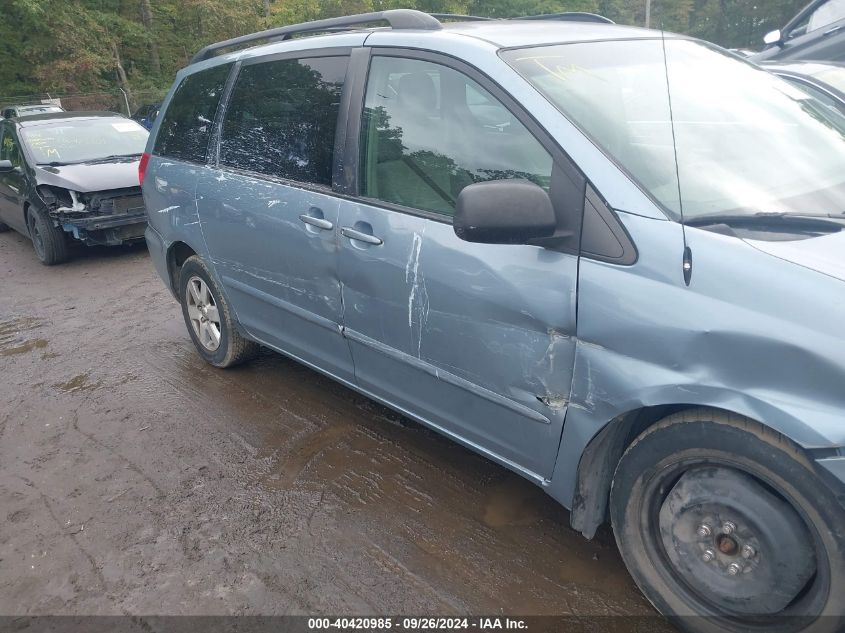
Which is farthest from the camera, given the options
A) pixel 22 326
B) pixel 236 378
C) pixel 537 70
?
pixel 22 326

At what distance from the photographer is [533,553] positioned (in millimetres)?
2625

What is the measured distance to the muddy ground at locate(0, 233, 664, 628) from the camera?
2490mm

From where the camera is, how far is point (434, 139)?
269 cm

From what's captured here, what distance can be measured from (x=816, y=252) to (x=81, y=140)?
8206 mm

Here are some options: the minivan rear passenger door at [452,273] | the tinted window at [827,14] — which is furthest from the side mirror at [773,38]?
the minivan rear passenger door at [452,273]

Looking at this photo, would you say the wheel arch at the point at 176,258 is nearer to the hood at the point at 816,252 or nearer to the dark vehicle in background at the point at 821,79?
the hood at the point at 816,252

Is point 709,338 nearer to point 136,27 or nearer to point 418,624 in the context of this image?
point 418,624

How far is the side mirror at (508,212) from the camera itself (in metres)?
2.10

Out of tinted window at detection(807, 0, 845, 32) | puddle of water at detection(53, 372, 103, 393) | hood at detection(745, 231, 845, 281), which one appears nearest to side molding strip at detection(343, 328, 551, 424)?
hood at detection(745, 231, 845, 281)

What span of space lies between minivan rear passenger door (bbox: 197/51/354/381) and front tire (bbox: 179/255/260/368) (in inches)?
8.8

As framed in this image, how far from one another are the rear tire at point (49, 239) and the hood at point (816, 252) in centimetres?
743

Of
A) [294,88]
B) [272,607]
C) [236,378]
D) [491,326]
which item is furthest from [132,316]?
[491,326]

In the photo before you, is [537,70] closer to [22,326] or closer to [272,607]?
[272,607]

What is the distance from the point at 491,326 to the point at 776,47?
7820 millimetres
